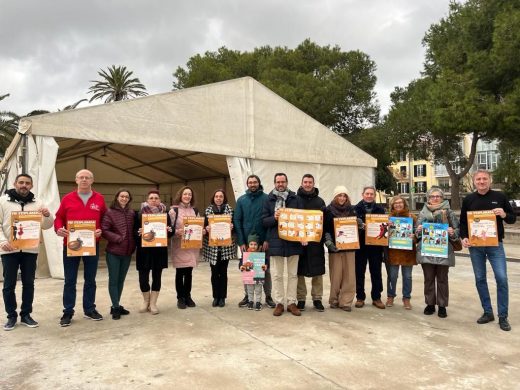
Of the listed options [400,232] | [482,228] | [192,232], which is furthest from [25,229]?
[482,228]

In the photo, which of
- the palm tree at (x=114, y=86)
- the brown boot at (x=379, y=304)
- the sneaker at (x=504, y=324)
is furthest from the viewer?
the palm tree at (x=114, y=86)

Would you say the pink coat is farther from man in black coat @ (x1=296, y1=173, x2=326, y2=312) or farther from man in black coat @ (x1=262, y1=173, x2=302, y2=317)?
man in black coat @ (x1=296, y1=173, x2=326, y2=312)

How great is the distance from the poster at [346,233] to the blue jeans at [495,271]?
1255 millimetres

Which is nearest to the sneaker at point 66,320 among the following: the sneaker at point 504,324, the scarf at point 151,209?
the scarf at point 151,209

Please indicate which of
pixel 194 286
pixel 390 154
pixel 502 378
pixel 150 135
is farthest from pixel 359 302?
pixel 390 154

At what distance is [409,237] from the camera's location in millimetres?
4809

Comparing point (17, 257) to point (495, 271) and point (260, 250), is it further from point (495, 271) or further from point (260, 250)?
point (495, 271)

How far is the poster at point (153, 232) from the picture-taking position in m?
4.52

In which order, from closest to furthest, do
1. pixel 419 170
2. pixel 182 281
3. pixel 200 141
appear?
1. pixel 182 281
2. pixel 200 141
3. pixel 419 170

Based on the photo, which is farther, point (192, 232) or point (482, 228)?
point (192, 232)

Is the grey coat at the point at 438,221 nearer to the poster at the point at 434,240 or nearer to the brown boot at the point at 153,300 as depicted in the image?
the poster at the point at 434,240

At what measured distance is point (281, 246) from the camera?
459cm

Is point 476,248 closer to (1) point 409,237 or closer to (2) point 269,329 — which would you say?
(1) point 409,237

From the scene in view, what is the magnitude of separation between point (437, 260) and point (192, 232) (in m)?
2.80
